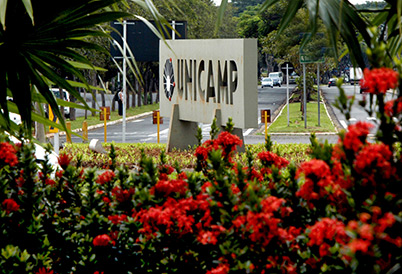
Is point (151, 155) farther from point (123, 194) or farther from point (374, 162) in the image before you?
point (374, 162)

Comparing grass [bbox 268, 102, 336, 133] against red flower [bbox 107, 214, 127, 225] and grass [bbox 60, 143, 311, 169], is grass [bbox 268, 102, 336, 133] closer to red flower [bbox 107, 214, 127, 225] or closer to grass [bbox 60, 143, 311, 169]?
grass [bbox 60, 143, 311, 169]

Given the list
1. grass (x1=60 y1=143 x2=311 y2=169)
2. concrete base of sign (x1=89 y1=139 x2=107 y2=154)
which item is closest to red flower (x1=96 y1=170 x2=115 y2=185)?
grass (x1=60 y1=143 x2=311 y2=169)

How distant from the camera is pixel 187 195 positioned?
374 centimetres

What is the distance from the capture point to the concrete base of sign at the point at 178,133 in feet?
56.6

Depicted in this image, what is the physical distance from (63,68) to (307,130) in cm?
2358

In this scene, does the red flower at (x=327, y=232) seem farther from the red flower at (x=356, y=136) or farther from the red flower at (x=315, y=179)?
the red flower at (x=356, y=136)

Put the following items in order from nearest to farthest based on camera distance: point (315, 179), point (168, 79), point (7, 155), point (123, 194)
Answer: point (315, 179) < point (123, 194) < point (7, 155) < point (168, 79)

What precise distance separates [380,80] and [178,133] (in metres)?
14.6

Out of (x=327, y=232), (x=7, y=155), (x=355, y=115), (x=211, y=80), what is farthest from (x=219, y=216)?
(x=355, y=115)

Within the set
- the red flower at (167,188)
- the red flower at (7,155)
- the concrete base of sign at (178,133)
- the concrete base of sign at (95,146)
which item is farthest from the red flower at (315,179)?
the concrete base of sign at (178,133)

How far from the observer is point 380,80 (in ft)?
9.50

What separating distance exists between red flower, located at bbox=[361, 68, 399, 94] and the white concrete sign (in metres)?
9.75

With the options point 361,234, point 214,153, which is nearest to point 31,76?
point 214,153

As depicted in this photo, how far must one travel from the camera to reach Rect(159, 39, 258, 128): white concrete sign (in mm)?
14180
